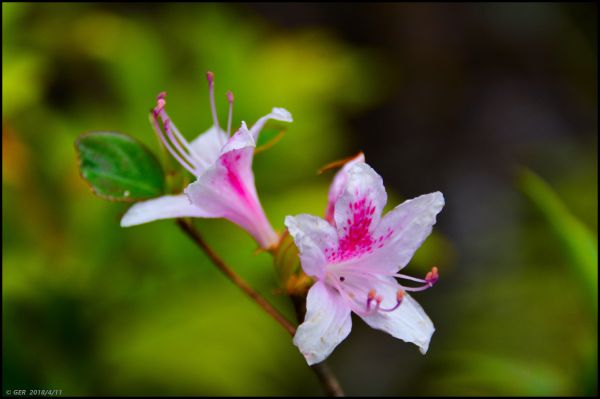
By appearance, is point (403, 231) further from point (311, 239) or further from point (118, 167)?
point (118, 167)

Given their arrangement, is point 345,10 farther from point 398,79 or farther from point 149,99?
point 149,99

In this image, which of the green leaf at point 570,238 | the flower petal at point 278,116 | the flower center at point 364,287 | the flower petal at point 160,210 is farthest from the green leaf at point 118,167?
the green leaf at point 570,238

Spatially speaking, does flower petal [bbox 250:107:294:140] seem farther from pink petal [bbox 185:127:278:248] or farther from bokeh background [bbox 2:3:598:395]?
bokeh background [bbox 2:3:598:395]

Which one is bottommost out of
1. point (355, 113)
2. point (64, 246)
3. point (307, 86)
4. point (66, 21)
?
point (355, 113)

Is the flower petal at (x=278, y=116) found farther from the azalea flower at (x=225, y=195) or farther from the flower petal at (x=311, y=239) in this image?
the flower petal at (x=311, y=239)

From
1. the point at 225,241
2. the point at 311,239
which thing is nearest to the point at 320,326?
the point at 311,239

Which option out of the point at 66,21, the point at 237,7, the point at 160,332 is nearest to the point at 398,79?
the point at 237,7
